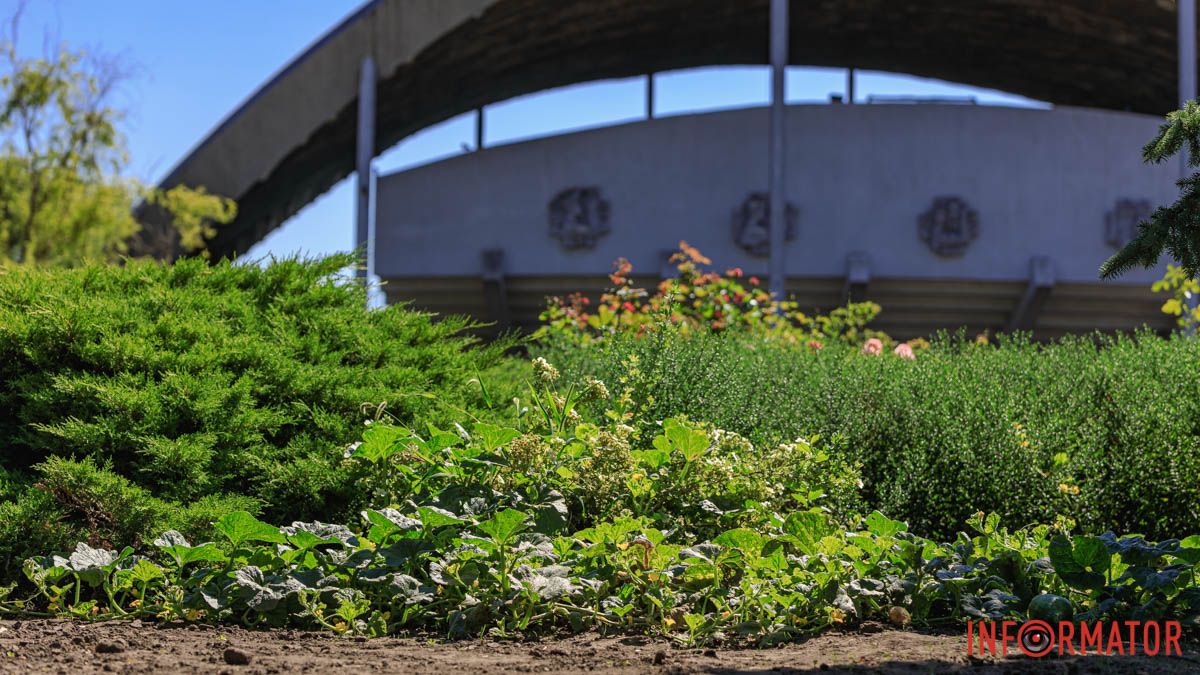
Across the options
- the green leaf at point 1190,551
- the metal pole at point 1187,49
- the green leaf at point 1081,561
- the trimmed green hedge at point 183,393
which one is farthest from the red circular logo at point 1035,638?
the metal pole at point 1187,49

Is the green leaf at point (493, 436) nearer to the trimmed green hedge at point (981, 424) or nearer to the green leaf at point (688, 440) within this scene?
the green leaf at point (688, 440)

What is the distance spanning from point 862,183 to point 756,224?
1924 mm

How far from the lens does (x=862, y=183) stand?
1870cm

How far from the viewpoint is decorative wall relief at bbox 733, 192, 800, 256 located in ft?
60.1

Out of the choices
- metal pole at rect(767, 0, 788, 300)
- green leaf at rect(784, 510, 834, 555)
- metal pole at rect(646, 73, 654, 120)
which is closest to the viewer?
green leaf at rect(784, 510, 834, 555)

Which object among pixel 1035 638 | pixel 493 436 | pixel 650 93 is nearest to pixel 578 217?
pixel 650 93

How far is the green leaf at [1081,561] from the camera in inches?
134

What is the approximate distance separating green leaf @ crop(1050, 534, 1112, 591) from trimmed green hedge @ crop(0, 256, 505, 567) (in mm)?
2539

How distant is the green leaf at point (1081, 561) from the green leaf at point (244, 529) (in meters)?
2.37

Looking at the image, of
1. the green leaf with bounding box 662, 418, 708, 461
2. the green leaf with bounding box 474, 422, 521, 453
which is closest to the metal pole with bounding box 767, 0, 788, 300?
the green leaf with bounding box 662, 418, 708, 461

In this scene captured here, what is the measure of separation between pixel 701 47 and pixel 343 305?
62.2 ft

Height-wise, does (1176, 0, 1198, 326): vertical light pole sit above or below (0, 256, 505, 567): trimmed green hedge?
above

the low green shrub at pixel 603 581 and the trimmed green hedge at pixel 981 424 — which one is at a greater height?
the trimmed green hedge at pixel 981 424

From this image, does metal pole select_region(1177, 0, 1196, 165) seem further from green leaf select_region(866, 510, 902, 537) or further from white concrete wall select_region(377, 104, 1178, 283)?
green leaf select_region(866, 510, 902, 537)
